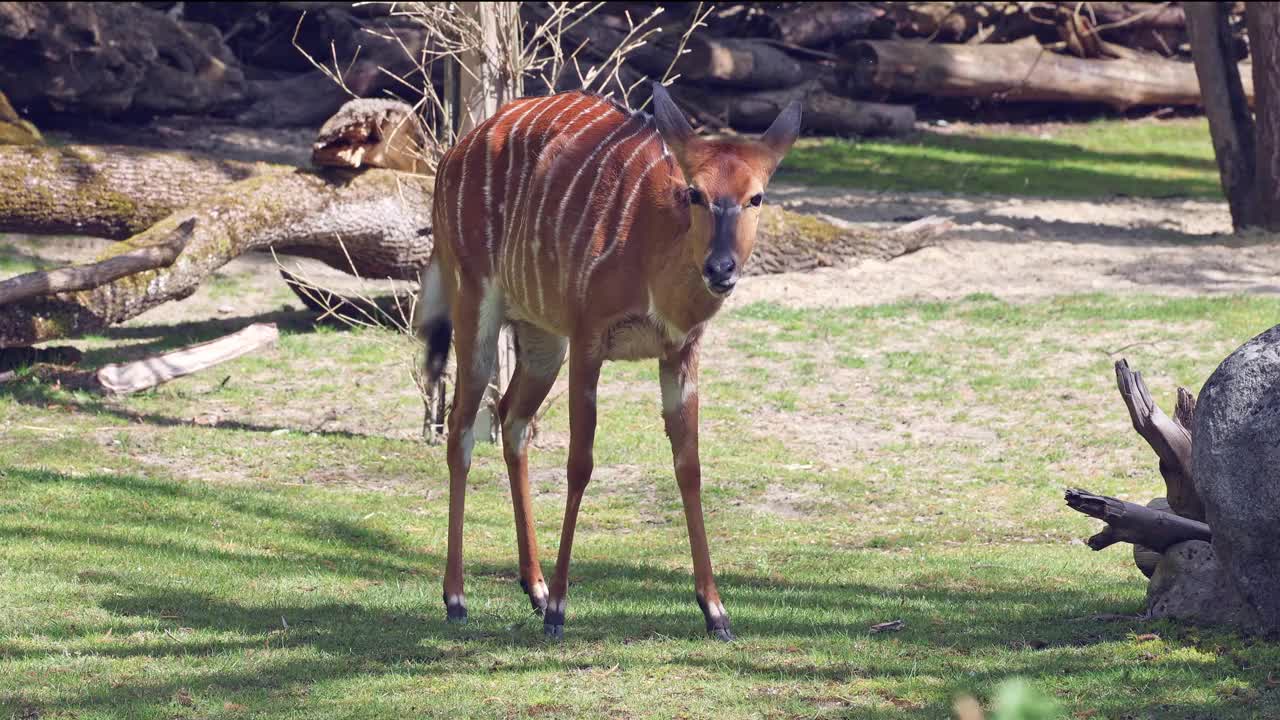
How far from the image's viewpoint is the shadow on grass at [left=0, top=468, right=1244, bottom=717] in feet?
16.8

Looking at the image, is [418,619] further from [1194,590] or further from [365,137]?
[365,137]

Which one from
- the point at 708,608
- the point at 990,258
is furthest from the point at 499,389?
the point at 990,258

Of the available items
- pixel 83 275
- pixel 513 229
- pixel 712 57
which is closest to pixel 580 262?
pixel 513 229

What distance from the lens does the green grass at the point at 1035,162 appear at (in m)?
18.3

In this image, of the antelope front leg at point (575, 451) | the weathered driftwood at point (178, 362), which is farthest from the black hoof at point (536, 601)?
the weathered driftwood at point (178, 362)

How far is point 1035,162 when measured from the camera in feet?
65.6

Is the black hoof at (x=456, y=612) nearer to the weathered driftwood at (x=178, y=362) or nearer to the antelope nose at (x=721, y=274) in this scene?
the antelope nose at (x=721, y=274)

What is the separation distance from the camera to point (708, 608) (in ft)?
18.3

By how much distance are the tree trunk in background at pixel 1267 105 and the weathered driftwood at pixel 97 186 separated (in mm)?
9076

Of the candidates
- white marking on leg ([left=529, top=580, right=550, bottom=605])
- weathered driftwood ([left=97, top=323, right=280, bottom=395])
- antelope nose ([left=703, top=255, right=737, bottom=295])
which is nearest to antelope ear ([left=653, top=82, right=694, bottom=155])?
antelope nose ([left=703, top=255, right=737, bottom=295])

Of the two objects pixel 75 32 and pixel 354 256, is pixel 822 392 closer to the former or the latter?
pixel 354 256

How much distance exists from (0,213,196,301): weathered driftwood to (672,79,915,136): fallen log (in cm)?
1149

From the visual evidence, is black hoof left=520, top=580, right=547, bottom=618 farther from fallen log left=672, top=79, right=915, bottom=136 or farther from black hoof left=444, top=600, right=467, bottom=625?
fallen log left=672, top=79, right=915, bottom=136

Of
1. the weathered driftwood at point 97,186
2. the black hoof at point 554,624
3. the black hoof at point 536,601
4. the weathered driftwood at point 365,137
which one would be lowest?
the black hoof at point 536,601
